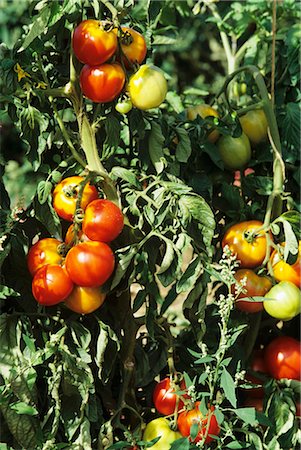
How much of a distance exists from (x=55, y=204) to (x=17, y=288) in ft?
0.59

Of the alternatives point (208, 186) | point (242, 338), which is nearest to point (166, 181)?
point (208, 186)

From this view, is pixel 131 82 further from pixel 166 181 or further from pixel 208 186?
pixel 208 186

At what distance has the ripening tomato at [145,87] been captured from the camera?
131 centimetres

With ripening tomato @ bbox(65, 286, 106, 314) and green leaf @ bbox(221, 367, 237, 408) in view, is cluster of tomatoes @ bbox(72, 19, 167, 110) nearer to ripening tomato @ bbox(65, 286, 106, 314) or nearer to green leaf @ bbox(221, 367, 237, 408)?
ripening tomato @ bbox(65, 286, 106, 314)

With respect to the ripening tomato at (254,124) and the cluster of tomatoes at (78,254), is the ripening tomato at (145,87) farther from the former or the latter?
the ripening tomato at (254,124)

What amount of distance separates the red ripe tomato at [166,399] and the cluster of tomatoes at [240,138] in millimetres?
456

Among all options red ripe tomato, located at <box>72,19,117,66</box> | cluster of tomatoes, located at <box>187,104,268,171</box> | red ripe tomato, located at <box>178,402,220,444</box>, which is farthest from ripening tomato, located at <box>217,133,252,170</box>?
red ripe tomato, located at <box>178,402,220,444</box>

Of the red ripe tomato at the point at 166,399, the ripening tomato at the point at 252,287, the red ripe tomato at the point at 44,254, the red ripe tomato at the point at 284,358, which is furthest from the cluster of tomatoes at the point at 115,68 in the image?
the red ripe tomato at the point at 284,358

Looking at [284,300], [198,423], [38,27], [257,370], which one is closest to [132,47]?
[38,27]

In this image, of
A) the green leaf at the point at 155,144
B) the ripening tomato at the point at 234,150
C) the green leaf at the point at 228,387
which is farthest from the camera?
the ripening tomato at the point at 234,150

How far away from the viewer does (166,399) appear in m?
1.42

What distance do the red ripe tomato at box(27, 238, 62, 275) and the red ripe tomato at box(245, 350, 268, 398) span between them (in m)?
0.52

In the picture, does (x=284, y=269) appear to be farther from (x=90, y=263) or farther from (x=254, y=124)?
(x=90, y=263)

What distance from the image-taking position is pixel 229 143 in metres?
1.59
